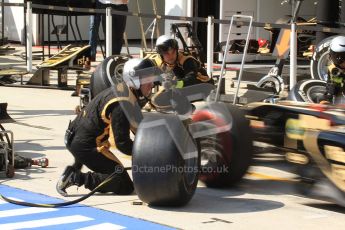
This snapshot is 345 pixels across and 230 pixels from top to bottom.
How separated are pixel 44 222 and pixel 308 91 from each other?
390 centimetres

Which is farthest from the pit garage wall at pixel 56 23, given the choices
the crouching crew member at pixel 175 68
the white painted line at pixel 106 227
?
the white painted line at pixel 106 227

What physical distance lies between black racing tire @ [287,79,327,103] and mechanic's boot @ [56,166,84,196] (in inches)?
103

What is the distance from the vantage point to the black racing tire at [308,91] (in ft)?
29.9

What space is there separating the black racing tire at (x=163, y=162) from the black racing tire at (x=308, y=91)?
231 cm

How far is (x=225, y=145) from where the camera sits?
7688 millimetres

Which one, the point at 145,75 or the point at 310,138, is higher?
the point at 145,75

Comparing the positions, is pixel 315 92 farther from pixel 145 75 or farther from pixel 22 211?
pixel 22 211

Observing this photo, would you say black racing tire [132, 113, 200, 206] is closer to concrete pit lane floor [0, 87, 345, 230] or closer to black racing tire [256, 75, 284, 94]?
concrete pit lane floor [0, 87, 345, 230]

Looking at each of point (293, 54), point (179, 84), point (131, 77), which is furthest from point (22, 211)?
point (293, 54)

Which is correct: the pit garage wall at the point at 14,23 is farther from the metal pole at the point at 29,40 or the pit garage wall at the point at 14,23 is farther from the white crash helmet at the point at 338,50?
the white crash helmet at the point at 338,50

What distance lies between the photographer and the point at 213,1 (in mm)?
19281

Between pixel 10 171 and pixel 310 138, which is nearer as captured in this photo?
pixel 310 138

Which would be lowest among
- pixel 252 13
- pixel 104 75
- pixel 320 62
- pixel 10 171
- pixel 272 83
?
pixel 10 171

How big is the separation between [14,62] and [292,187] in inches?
514
